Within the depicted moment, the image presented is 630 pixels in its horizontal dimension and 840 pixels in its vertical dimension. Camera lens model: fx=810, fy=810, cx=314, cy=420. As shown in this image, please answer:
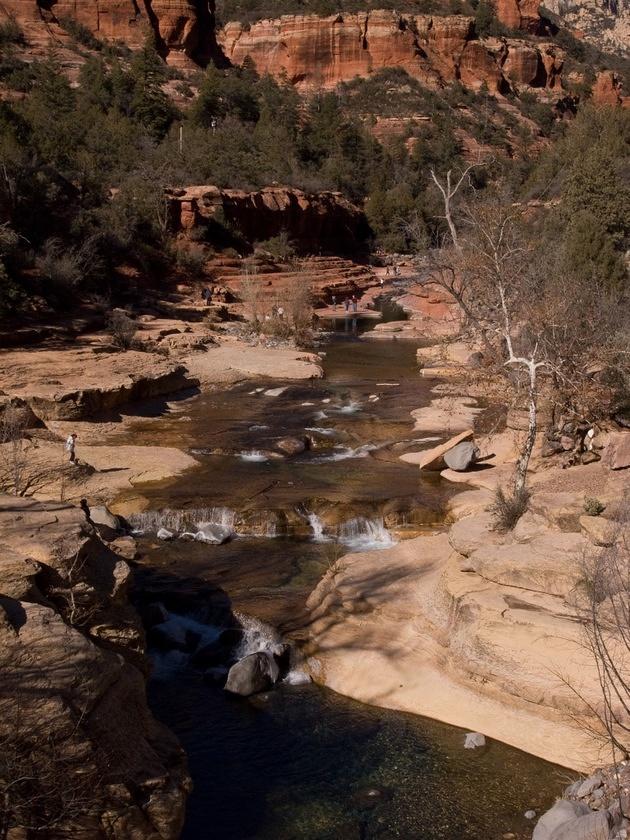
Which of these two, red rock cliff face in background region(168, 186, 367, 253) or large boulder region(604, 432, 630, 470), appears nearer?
large boulder region(604, 432, 630, 470)

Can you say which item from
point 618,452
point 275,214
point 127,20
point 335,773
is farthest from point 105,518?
point 127,20

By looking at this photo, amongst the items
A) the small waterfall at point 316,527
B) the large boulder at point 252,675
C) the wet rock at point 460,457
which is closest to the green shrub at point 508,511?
the small waterfall at point 316,527

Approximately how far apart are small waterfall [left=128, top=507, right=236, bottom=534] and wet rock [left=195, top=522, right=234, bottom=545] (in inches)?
2.2

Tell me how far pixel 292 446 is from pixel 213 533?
4074mm

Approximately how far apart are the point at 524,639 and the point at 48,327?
1862cm

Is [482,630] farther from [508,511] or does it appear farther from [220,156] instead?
[220,156]

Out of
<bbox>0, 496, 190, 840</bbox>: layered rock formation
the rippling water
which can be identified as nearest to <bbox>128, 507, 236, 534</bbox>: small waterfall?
the rippling water

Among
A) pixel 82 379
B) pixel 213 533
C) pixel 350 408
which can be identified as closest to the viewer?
pixel 213 533

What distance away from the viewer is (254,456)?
1534cm

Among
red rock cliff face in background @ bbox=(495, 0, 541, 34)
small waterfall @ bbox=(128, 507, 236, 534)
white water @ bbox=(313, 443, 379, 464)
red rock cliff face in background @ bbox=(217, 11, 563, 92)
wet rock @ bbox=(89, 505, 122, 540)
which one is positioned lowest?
white water @ bbox=(313, 443, 379, 464)

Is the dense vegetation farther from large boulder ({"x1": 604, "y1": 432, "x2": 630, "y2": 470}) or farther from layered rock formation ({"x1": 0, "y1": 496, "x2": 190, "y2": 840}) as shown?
layered rock formation ({"x1": 0, "y1": 496, "x2": 190, "y2": 840})

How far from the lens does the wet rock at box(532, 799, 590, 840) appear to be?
5.91m

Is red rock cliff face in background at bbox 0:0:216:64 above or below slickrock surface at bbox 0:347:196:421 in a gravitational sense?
above

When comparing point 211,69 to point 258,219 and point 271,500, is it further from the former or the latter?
point 271,500
